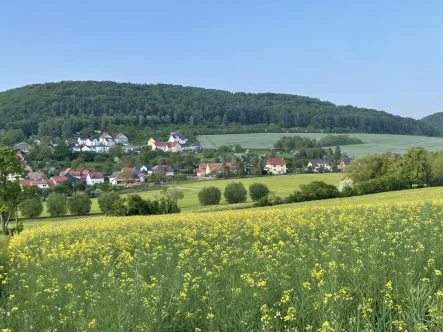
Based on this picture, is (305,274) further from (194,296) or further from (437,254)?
(437,254)

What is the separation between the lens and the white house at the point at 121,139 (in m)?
160

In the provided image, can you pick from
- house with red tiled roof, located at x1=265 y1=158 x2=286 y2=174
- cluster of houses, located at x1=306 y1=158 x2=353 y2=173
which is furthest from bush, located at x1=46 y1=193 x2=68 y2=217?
cluster of houses, located at x1=306 y1=158 x2=353 y2=173

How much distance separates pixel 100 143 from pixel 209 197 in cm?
10729

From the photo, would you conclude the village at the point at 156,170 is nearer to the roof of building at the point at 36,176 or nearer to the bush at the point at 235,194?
the roof of building at the point at 36,176

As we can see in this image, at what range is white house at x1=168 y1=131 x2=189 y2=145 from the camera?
498 feet

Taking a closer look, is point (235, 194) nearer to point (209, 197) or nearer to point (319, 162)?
point (209, 197)

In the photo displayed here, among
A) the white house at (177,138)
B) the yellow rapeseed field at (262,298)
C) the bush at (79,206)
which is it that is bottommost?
the bush at (79,206)

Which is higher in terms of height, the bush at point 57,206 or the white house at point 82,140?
the white house at point 82,140

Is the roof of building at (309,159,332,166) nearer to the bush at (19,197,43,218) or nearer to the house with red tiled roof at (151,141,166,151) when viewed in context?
the house with red tiled roof at (151,141,166,151)

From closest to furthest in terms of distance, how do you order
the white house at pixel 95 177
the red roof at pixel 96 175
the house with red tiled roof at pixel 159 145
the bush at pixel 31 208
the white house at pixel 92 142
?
the bush at pixel 31 208
the white house at pixel 95 177
the red roof at pixel 96 175
the house with red tiled roof at pixel 159 145
the white house at pixel 92 142

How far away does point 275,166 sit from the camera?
10762cm

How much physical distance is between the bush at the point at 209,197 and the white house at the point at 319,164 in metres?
47.0

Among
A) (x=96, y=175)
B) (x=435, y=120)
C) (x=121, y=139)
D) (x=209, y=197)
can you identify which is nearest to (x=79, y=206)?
(x=209, y=197)

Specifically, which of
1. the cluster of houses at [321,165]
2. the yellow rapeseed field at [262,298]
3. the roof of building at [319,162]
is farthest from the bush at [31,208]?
the roof of building at [319,162]
